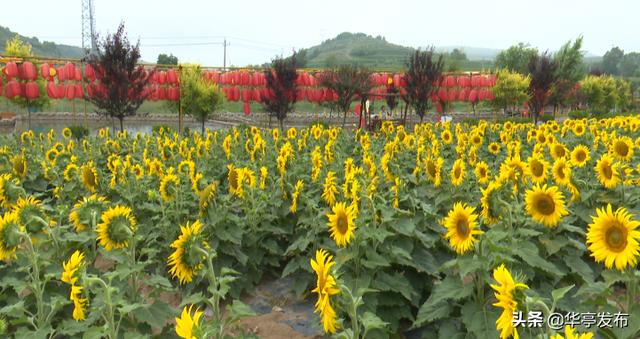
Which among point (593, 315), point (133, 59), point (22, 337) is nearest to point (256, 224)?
point (22, 337)

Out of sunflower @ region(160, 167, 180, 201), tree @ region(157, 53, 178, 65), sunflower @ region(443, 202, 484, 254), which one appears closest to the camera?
sunflower @ region(443, 202, 484, 254)

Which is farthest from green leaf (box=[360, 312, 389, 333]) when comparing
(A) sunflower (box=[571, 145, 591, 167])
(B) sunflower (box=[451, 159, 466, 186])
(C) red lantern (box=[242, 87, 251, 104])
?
(C) red lantern (box=[242, 87, 251, 104])

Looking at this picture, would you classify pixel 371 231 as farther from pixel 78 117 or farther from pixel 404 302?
pixel 78 117

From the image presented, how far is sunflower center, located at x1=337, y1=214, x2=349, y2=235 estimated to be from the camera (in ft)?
8.88

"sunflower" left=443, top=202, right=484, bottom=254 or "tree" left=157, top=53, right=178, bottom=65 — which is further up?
"tree" left=157, top=53, right=178, bottom=65

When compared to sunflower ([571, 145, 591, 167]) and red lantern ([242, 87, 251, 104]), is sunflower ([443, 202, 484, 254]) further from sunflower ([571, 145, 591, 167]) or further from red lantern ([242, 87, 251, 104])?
red lantern ([242, 87, 251, 104])

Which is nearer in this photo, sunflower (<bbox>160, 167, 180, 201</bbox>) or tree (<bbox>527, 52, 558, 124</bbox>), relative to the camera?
sunflower (<bbox>160, 167, 180, 201</bbox>)

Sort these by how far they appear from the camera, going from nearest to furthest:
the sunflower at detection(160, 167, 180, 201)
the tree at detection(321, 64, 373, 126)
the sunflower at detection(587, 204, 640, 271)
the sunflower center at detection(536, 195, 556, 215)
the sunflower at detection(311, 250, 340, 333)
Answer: the sunflower at detection(311, 250, 340, 333), the sunflower at detection(587, 204, 640, 271), the sunflower center at detection(536, 195, 556, 215), the sunflower at detection(160, 167, 180, 201), the tree at detection(321, 64, 373, 126)

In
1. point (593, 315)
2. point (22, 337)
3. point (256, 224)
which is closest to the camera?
point (593, 315)

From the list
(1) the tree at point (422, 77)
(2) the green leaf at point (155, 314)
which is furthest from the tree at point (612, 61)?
(2) the green leaf at point (155, 314)

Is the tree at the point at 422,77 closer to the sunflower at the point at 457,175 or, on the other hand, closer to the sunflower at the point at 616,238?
the sunflower at the point at 457,175

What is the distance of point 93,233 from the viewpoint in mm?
3279

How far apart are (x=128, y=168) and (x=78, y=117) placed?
39.7 metres

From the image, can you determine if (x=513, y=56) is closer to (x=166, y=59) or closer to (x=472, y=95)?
(x=472, y=95)
